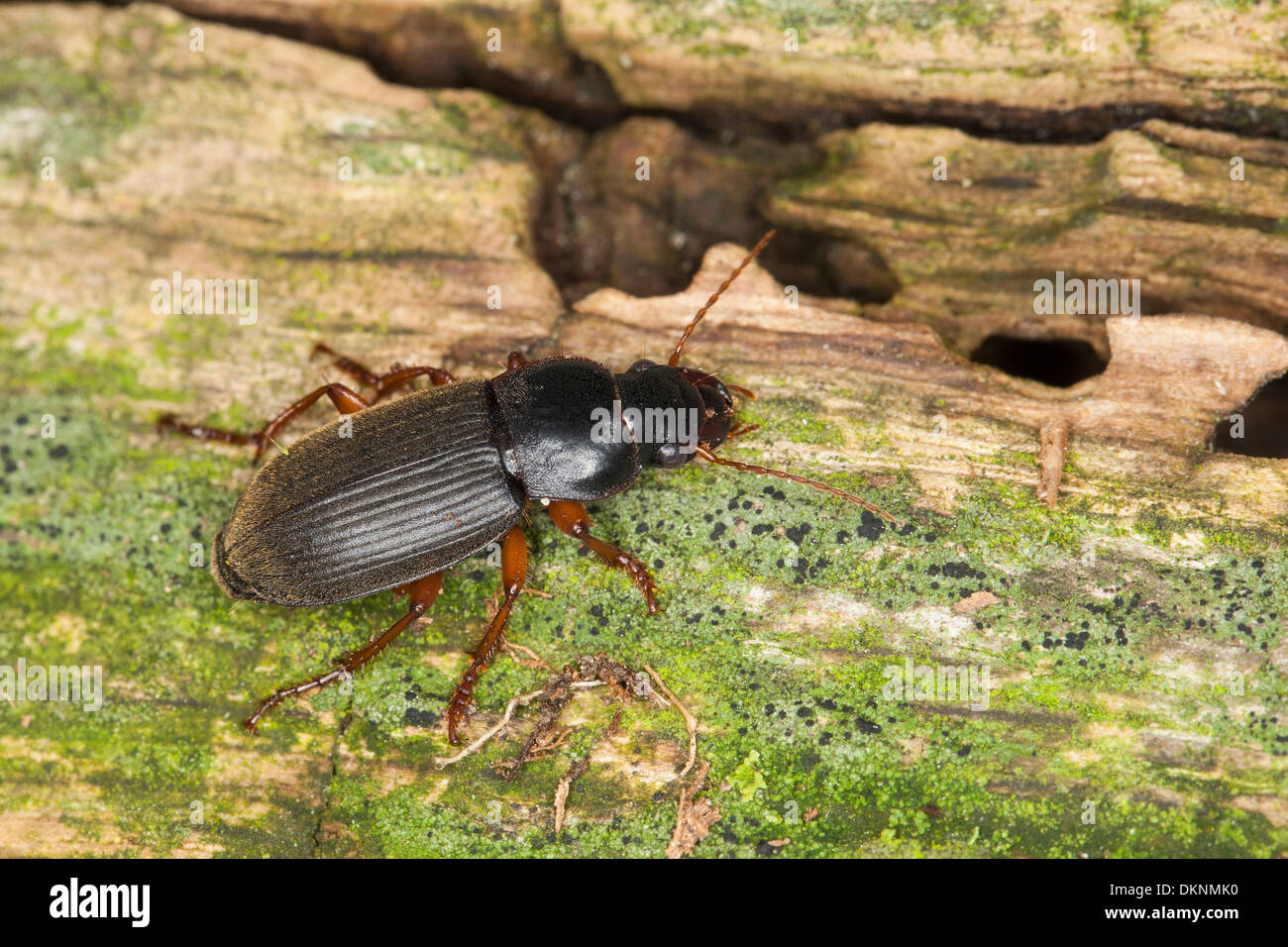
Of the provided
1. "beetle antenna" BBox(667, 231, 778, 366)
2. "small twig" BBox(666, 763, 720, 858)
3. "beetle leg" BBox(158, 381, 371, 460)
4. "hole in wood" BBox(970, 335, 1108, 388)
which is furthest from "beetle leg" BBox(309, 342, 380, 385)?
"hole in wood" BBox(970, 335, 1108, 388)

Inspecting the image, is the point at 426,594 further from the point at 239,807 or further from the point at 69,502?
the point at 69,502

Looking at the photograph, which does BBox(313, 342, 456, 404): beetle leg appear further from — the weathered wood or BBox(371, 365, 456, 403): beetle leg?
the weathered wood

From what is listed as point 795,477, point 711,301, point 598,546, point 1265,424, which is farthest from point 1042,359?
point 598,546

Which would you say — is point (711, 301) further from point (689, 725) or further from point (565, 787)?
point (565, 787)

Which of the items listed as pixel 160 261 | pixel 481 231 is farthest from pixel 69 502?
pixel 481 231

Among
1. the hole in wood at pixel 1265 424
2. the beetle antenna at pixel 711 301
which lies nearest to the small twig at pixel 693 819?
the beetle antenna at pixel 711 301

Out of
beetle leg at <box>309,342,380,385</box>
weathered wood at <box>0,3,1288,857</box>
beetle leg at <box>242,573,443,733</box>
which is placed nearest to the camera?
weathered wood at <box>0,3,1288,857</box>
